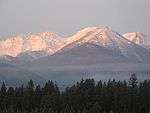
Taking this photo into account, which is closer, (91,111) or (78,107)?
(91,111)

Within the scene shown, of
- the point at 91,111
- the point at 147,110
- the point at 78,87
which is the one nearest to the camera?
the point at 91,111

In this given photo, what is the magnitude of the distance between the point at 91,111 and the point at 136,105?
16633 millimetres

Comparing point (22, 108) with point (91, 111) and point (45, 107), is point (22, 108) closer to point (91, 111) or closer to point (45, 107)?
point (45, 107)

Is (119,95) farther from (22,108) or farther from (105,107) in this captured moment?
(22,108)

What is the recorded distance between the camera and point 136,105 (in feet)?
440

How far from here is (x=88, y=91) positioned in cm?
13862

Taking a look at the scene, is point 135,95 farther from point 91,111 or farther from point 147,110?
point 91,111

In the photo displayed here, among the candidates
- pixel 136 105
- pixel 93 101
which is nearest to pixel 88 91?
pixel 93 101

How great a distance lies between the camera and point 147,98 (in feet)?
445

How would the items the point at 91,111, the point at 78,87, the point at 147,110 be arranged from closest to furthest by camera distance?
the point at 91,111 < the point at 147,110 < the point at 78,87

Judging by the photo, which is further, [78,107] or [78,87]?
[78,87]

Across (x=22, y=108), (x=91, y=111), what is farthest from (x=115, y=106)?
(x=22, y=108)

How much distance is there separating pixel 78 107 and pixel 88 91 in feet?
24.3

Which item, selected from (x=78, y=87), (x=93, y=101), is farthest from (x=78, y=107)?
(x=78, y=87)
